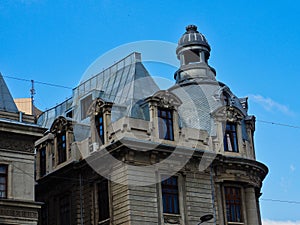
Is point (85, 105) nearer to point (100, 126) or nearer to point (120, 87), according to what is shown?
point (120, 87)

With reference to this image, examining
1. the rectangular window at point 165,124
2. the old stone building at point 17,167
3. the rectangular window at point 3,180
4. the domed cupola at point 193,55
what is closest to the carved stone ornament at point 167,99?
the rectangular window at point 165,124

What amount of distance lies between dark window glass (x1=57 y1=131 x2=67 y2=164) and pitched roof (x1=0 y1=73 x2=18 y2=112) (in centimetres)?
789

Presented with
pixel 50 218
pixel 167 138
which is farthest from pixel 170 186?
pixel 50 218

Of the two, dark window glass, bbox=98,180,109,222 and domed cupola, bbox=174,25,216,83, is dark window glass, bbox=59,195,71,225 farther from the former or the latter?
domed cupola, bbox=174,25,216,83

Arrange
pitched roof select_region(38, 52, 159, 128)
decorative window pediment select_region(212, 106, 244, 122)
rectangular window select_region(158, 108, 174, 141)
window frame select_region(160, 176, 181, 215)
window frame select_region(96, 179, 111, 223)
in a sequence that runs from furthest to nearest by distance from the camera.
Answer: decorative window pediment select_region(212, 106, 244, 122) → pitched roof select_region(38, 52, 159, 128) → rectangular window select_region(158, 108, 174, 141) → window frame select_region(96, 179, 111, 223) → window frame select_region(160, 176, 181, 215)

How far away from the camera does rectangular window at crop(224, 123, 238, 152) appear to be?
42750 mm

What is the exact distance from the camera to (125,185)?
37188mm

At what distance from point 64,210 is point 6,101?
1002 centimetres

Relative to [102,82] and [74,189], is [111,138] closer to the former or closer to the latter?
[74,189]

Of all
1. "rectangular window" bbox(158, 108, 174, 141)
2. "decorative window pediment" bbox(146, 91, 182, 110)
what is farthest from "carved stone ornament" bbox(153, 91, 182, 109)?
"rectangular window" bbox(158, 108, 174, 141)

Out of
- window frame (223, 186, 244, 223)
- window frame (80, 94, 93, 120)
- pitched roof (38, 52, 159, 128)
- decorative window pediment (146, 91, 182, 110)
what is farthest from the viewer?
window frame (80, 94, 93, 120)

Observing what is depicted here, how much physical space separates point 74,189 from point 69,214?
162cm

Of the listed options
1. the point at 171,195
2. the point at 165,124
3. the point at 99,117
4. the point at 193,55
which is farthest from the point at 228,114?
the point at 99,117

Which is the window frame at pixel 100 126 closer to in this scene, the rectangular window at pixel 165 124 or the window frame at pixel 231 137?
the rectangular window at pixel 165 124
